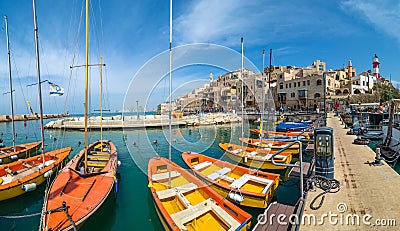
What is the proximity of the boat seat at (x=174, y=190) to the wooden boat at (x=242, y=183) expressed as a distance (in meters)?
0.90

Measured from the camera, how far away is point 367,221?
3898 mm

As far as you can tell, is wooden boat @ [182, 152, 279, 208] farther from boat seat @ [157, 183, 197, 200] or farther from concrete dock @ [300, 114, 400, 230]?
concrete dock @ [300, 114, 400, 230]

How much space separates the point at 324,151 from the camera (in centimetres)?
563

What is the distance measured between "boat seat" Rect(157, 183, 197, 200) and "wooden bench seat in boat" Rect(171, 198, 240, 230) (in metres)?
1.21

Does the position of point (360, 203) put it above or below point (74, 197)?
above

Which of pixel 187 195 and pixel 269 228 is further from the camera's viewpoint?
pixel 187 195

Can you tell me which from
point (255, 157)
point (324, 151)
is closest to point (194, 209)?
point (324, 151)

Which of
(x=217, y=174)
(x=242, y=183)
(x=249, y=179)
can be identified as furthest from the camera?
(x=217, y=174)

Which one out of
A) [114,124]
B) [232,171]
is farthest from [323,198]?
[114,124]

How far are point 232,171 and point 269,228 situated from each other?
5887mm

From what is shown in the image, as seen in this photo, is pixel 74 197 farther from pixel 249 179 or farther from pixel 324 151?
pixel 324 151

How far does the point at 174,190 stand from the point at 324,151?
5.16 m

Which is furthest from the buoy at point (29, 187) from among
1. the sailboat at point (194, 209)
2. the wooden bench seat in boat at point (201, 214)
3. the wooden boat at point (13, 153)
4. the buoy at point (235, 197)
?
the buoy at point (235, 197)

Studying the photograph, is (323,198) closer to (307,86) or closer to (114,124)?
(114,124)
